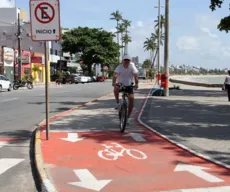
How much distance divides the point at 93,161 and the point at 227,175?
2.14 m

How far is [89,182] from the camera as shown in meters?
5.45

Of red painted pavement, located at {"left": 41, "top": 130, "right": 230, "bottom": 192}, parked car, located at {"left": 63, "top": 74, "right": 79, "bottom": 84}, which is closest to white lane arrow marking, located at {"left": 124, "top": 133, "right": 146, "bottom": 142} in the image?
red painted pavement, located at {"left": 41, "top": 130, "right": 230, "bottom": 192}

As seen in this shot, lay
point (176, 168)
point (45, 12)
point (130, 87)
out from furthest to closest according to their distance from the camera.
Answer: point (130, 87), point (45, 12), point (176, 168)

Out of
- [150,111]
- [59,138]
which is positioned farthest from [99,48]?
[59,138]

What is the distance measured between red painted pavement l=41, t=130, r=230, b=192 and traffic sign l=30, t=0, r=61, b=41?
215 cm

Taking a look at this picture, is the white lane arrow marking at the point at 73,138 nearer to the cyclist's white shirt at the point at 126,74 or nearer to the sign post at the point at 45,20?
the sign post at the point at 45,20

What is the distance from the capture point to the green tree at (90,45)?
253ft

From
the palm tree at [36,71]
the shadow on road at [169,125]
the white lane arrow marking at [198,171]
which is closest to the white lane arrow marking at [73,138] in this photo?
the shadow on road at [169,125]

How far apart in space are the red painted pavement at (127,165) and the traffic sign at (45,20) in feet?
7.07

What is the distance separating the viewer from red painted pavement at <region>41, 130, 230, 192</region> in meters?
5.33

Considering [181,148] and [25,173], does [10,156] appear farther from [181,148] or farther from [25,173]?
[181,148]

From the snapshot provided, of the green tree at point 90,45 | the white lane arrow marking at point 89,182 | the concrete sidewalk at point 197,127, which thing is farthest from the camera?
the green tree at point 90,45

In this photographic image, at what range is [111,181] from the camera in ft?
18.0

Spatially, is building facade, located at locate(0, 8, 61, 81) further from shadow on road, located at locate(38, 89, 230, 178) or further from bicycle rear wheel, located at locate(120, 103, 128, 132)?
bicycle rear wheel, located at locate(120, 103, 128, 132)
